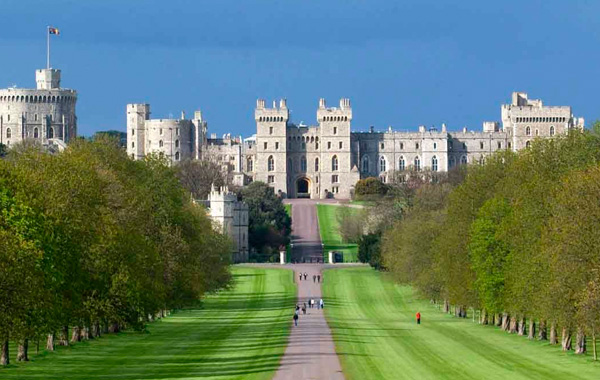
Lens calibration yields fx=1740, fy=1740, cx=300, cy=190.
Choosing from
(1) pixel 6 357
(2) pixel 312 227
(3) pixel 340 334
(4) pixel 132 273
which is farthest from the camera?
(2) pixel 312 227

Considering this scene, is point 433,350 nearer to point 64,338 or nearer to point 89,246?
point 89,246

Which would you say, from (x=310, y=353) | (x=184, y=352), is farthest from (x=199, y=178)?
(x=310, y=353)

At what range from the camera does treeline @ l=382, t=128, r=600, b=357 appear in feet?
185

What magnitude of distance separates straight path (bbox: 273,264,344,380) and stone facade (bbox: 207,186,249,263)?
50.1 meters

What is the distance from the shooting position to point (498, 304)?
72.4 m

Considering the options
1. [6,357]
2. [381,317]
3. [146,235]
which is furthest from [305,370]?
[381,317]

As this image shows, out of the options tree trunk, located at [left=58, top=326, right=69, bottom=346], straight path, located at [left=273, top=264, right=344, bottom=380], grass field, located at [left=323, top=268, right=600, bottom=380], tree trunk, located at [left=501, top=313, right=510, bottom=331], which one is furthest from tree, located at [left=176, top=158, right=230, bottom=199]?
tree trunk, located at [left=58, top=326, right=69, bottom=346]

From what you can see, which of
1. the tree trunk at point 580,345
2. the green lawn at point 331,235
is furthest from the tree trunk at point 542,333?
the green lawn at point 331,235

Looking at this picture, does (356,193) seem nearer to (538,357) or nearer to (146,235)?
(146,235)

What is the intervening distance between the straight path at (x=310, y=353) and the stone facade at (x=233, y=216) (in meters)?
50.1

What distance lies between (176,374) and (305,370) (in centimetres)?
401

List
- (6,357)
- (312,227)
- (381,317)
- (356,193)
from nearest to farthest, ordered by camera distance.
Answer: (6,357) < (381,317) < (312,227) < (356,193)

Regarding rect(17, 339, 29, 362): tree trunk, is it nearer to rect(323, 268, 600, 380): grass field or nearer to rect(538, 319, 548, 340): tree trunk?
rect(323, 268, 600, 380): grass field

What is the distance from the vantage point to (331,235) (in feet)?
549
